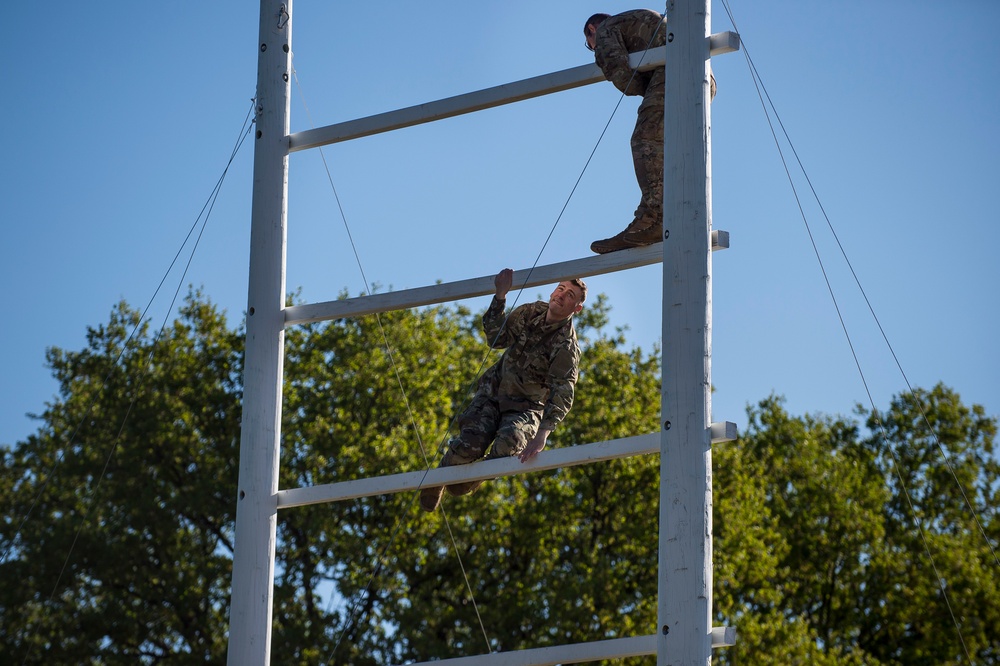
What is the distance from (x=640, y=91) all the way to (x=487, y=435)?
5.97 feet

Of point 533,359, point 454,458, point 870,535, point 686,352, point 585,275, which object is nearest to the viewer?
point 686,352

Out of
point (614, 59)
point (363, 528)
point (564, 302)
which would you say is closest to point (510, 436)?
point (564, 302)

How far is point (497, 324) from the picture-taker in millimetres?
7113

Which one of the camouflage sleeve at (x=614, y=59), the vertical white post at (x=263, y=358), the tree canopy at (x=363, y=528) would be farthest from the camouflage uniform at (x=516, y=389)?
the tree canopy at (x=363, y=528)

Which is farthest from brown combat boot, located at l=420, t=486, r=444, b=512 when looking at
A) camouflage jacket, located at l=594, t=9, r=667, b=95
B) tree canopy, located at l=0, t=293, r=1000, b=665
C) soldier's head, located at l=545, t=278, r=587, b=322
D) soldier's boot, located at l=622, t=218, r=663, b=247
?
tree canopy, located at l=0, t=293, r=1000, b=665

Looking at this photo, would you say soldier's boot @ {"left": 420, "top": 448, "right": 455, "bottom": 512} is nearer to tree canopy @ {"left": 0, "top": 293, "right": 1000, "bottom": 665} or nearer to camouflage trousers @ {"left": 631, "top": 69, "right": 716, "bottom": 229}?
camouflage trousers @ {"left": 631, "top": 69, "right": 716, "bottom": 229}

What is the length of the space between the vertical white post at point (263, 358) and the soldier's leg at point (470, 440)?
2.43 ft

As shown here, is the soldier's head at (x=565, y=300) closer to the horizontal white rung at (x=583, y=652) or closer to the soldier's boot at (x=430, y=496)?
the soldier's boot at (x=430, y=496)

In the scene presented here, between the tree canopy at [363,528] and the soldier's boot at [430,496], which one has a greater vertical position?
the tree canopy at [363,528]

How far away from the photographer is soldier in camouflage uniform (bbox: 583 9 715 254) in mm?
6348

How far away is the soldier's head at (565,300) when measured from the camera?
7250mm

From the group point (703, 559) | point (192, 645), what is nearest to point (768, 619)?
point (192, 645)

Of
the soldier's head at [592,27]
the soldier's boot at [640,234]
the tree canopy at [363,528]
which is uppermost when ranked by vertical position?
the tree canopy at [363,528]

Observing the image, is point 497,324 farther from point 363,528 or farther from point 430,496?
point 363,528
